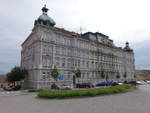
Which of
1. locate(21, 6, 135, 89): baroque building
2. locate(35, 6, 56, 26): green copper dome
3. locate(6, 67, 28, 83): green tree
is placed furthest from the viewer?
locate(35, 6, 56, 26): green copper dome

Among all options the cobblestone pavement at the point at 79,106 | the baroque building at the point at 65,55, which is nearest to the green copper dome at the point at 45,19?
the baroque building at the point at 65,55

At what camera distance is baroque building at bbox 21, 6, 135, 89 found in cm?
3862

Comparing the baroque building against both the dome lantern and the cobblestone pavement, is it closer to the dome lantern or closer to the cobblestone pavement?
the dome lantern

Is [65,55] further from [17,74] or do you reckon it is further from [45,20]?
[17,74]

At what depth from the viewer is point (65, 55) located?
145 ft

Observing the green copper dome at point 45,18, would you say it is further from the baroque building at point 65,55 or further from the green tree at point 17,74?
the green tree at point 17,74

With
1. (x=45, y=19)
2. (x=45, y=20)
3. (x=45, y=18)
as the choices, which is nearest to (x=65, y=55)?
(x=45, y=20)

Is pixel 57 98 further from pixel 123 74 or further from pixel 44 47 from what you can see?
pixel 123 74

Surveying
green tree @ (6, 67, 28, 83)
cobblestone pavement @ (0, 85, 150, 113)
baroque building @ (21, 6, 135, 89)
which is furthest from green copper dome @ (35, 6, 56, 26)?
cobblestone pavement @ (0, 85, 150, 113)

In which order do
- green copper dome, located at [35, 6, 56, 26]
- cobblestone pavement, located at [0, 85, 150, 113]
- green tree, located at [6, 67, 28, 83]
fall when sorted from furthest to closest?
green copper dome, located at [35, 6, 56, 26]
green tree, located at [6, 67, 28, 83]
cobblestone pavement, located at [0, 85, 150, 113]

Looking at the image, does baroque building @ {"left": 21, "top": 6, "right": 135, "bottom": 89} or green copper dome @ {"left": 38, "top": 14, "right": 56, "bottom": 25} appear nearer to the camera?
baroque building @ {"left": 21, "top": 6, "right": 135, "bottom": 89}

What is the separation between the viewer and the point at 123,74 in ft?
222

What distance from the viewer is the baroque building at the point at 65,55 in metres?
38.6

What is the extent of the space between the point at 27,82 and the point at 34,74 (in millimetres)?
7565
